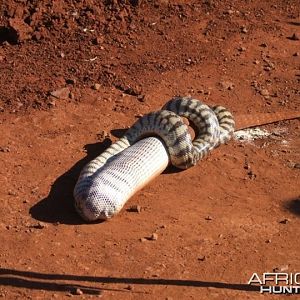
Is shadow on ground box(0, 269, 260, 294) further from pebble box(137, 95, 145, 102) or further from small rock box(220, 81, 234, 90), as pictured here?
small rock box(220, 81, 234, 90)

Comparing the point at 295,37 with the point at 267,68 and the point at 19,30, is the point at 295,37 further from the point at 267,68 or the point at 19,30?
the point at 19,30

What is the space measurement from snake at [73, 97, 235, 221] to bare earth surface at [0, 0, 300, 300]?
179 mm

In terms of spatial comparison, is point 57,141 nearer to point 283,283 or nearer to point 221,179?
point 221,179

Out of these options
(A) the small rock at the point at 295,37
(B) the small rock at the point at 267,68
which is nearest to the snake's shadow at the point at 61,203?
(B) the small rock at the point at 267,68

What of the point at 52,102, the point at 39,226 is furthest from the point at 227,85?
the point at 39,226

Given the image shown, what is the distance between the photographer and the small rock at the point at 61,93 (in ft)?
37.5

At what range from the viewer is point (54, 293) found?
774cm

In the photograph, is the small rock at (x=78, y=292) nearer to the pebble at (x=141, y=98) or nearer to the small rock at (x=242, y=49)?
the pebble at (x=141, y=98)

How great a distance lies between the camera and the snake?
8961 mm

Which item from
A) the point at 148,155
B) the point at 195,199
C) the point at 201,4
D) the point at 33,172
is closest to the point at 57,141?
the point at 33,172

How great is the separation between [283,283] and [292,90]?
4.67m

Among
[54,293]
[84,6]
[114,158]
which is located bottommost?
[54,293]

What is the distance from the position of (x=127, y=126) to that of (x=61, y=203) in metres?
1.99

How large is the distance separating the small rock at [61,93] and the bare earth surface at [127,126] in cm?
2
